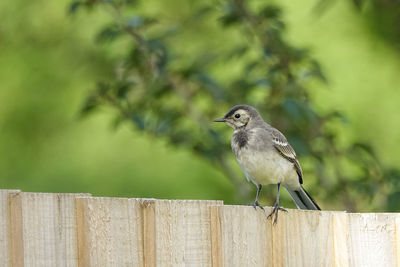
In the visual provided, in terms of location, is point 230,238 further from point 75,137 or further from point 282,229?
point 75,137

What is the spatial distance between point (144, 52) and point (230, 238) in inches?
104

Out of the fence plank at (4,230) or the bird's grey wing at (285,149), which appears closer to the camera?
the fence plank at (4,230)

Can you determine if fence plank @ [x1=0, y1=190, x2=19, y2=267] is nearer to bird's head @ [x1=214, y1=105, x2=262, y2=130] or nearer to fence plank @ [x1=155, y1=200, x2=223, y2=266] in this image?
fence plank @ [x1=155, y1=200, x2=223, y2=266]

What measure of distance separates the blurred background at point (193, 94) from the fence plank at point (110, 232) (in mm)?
1841

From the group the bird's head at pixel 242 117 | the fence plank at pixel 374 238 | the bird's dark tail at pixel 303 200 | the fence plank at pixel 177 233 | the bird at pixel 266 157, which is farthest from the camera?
the bird's head at pixel 242 117

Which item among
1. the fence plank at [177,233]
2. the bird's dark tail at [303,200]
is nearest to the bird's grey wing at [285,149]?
the bird's dark tail at [303,200]

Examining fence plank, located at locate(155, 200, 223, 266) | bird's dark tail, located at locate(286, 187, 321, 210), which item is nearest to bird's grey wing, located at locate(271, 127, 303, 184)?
bird's dark tail, located at locate(286, 187, 321, 210)

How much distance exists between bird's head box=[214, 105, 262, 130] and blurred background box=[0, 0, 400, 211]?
0.18m

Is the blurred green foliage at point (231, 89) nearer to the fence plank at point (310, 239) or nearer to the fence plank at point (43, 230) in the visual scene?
the fence plank at point (310, 239)

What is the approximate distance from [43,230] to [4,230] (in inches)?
6.7

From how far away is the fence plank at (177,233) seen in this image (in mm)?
3078

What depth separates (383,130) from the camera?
7453mm

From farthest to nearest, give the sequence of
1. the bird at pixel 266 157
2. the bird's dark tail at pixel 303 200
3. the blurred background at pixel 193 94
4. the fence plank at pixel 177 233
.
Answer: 1. the blurred background at pixel 193 94
2. the bird at pixel 266 157
3. the bird's dark tail at pixel 303 200
4. the fence plank at pixel 177 233

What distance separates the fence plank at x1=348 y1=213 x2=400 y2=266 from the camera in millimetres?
2926
